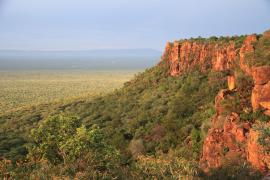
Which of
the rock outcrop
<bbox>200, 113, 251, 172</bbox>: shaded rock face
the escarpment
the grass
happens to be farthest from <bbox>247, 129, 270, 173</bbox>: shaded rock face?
the grass

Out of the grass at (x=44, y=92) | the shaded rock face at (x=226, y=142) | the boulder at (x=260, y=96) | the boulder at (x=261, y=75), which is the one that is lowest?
the grass at (x=44, y=92)

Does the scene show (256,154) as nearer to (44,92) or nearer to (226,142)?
(226,142)

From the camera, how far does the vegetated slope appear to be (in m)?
19.6

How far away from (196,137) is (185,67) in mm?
18999

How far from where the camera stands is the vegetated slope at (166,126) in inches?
773

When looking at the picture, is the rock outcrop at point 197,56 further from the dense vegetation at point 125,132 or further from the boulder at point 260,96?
the boulder at point 260,96

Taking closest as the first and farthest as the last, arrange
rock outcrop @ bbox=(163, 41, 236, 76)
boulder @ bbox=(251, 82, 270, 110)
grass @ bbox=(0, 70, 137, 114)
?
1. boulder @ bbox=(251, 82, 270, 110)
2. rock outcrop @ bbox=(163, 41, 236, 76)
3. grass @ bbox=(0, 70, 137, 114)

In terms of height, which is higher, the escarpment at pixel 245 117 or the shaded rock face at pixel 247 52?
the shaded rock face at pixel 247 52

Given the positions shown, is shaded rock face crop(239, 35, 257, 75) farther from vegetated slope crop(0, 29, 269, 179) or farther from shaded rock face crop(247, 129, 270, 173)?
shaded rock face crop(247, 129, 270, 173)

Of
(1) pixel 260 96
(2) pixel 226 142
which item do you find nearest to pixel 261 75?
(1) pixel 260 96

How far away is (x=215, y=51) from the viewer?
149ft

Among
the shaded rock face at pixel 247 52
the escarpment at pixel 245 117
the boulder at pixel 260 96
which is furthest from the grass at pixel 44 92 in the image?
the boulder at pixel 260 96

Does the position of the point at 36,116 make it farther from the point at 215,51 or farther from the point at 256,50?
the point at 256,50

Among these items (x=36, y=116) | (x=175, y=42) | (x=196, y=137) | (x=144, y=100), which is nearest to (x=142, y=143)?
(x=196, y=137)
